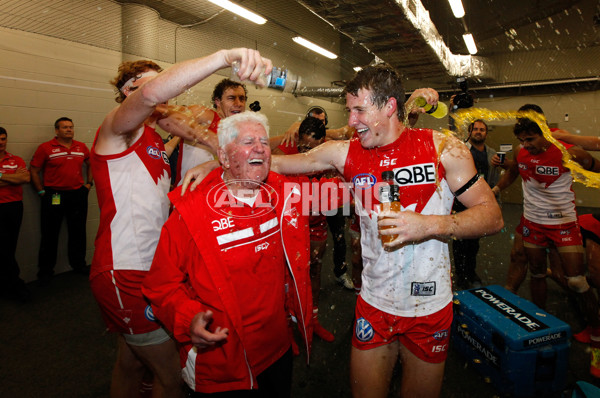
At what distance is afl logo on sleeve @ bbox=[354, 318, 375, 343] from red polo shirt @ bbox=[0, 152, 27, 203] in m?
5.55

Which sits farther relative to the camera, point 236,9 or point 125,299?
point 236,9

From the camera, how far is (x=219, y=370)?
1.64m

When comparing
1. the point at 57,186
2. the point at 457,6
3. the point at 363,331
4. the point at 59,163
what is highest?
the point at 457,6

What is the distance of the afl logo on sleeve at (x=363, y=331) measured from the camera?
2027 millimetres

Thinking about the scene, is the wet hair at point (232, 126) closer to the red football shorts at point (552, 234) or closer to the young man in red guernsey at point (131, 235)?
the young man in red guernsey at point (131, 235)

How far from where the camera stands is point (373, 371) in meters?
1.98

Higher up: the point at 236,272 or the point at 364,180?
the point at 364,180

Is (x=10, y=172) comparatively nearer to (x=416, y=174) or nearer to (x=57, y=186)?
(x=57, y=186)

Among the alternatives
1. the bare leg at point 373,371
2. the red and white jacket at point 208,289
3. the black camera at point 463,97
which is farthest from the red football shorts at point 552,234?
the red and white jacket at point 208,289

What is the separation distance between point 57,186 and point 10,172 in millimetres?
689

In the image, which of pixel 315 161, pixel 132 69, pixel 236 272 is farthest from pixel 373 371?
pixel 132 69

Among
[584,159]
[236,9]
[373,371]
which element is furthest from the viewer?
[236,9]

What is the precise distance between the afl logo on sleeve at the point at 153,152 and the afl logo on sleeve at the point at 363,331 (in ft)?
5.64

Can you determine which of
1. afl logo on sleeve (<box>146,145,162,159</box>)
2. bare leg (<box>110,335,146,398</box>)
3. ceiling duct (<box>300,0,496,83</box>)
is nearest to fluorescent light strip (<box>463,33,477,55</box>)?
ceiling duct (<box>300,0,496,83</box>)
